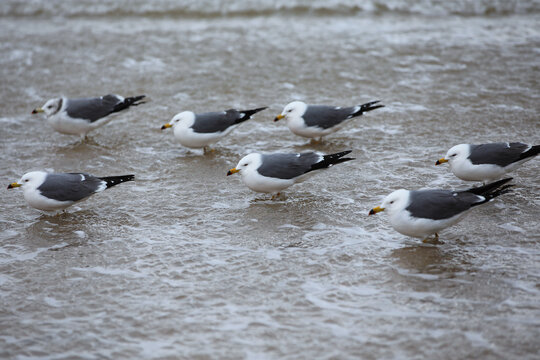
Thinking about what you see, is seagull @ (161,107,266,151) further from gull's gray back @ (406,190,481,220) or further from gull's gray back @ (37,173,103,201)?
gull's gray back @ (406,190,481,220)

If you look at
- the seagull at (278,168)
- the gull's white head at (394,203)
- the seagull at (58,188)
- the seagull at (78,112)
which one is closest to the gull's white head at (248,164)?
the seagull at (278,168)

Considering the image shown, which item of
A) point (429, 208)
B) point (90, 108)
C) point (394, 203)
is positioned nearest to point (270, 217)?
point (394, 203)

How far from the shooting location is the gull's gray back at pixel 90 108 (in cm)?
871

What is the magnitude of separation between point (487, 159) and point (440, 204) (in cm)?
128

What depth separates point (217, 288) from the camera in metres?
5.20

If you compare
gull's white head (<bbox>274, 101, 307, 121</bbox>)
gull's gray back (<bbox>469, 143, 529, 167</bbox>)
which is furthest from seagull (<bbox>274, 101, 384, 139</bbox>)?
gull's gray back (<bbox>469, 143, 529, 167</bbox>)

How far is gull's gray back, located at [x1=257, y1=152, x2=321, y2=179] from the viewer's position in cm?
675

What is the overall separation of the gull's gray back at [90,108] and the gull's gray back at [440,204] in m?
4.92

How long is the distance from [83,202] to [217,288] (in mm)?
2710

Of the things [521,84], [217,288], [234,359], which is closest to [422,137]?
[521,84]

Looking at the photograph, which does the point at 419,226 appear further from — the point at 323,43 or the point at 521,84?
the point at 323,43

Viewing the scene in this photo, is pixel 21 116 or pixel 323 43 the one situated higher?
pixel 323 43

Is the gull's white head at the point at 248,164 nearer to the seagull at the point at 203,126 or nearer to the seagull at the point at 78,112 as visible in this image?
the seagull at the point at 203,126

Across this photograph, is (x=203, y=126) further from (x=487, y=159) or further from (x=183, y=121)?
Answer: (x=487, y=159)
